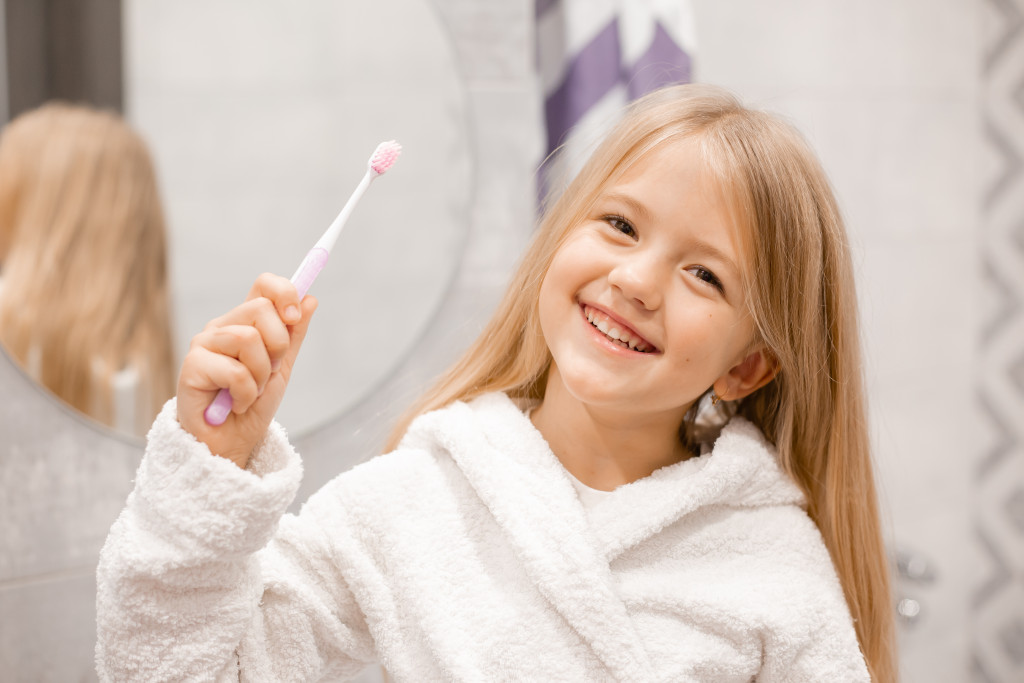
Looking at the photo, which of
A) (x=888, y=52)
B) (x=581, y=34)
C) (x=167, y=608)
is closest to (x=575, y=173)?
(x=581, y=34)

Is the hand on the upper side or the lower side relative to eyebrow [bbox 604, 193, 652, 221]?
lower

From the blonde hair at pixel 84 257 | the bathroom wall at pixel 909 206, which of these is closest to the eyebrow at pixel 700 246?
the blonde hair at pixel 84 257

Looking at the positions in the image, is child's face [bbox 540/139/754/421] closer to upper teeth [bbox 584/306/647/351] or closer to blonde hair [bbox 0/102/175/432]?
upper teeth [bbox 584/306/647/351]

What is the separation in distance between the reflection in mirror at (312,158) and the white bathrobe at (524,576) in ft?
0.65

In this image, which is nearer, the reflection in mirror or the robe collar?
the robe collar

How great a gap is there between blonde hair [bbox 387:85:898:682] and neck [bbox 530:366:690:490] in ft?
0.17

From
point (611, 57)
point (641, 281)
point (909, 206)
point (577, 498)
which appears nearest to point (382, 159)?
point (641, 281)

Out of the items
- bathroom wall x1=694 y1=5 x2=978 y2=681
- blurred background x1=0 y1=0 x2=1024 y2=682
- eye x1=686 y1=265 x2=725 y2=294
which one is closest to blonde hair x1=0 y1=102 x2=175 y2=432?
blurred background x1=0 y1=0 x2=1024 y2=682

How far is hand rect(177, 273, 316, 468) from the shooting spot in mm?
506

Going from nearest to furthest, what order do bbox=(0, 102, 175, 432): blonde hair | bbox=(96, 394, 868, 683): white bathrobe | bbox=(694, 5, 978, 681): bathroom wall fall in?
bbox=(96, 394, 868, 683): white bathrobe
bbox=(0, 102, 175, 432): blonde hair
bbox=(694, 5, 978, 681): bathroom wall

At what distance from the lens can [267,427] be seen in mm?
549

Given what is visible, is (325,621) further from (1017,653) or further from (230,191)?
(1017,653)

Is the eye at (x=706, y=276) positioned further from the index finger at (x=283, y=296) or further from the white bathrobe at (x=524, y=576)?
the index finger at (x=283, y=296)

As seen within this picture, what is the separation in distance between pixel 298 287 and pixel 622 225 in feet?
0.92
